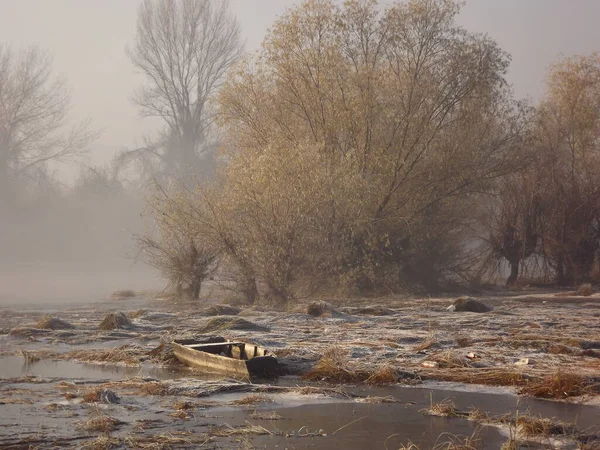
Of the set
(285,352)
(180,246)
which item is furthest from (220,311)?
(285,352)

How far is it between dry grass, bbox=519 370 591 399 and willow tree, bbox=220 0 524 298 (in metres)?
13.9

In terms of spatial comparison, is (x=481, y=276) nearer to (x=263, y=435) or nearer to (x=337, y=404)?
(x=337, y=404)

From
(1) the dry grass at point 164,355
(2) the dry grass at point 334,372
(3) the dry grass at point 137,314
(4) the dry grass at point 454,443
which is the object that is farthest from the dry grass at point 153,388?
(3) the dry grass at point 137,314

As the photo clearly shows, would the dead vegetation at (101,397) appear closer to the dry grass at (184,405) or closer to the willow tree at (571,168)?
the dry grass at (184,405)

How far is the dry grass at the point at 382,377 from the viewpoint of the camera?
1179 cm

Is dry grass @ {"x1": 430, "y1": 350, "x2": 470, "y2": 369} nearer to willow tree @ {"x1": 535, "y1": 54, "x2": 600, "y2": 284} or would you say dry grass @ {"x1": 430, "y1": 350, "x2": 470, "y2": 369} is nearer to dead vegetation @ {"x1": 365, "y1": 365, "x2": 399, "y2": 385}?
dead vegetation @ {"x1": 365, "y1": 365, "x2": 399, "y2": 385}

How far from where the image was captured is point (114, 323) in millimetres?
17984

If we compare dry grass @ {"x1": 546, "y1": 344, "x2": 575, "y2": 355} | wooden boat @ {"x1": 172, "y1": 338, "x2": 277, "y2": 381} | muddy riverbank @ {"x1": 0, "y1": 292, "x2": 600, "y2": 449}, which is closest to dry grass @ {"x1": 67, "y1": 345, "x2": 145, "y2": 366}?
muddy riverbank @ {"x1": 0, "y1": 292, "x2": 600, "y2": 449}

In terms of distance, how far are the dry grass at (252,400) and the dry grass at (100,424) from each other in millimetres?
1797

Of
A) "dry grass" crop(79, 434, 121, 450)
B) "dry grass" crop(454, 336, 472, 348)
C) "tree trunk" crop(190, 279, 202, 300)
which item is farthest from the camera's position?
"tree trunk" crop(190, 279, 202, 300)

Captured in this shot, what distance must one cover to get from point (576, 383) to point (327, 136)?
54.1 feet

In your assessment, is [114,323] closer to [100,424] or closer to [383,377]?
[383,377]

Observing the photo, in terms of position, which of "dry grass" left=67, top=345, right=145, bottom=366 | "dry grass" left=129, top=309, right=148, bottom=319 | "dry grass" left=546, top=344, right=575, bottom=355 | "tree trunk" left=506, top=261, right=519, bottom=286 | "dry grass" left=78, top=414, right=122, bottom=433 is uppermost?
"tree trunk" left=506, top=261, right=519, bottom=286

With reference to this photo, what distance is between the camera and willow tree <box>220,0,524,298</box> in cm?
2602
